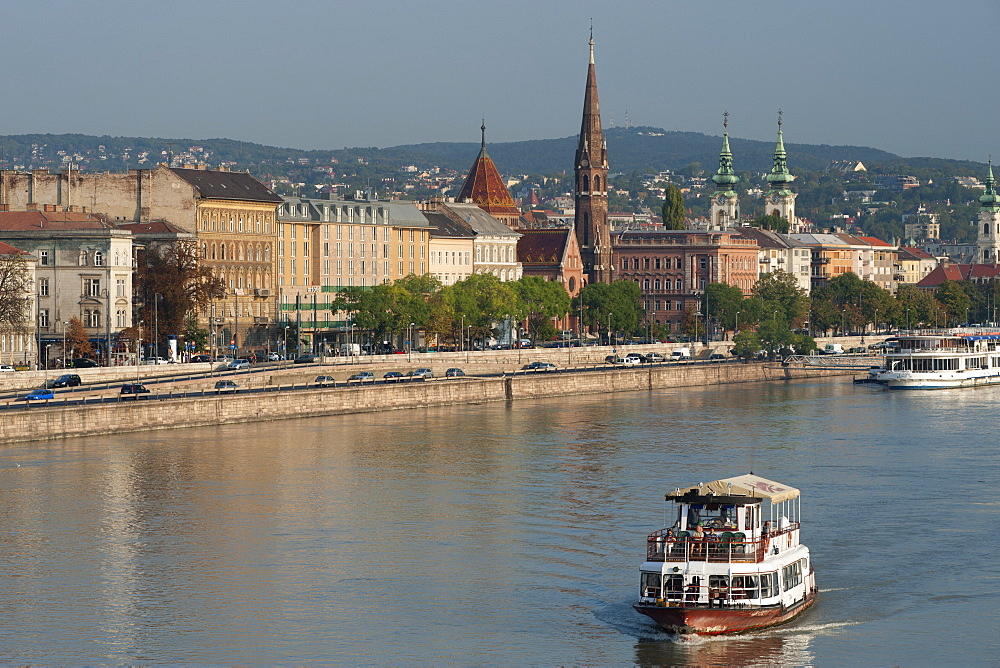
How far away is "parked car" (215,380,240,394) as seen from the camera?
87531 mm

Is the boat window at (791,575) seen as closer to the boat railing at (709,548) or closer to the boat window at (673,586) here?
the boat railing at (709,548)

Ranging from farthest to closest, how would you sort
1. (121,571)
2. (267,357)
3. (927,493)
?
(267,357) → (927,493) → (121,571)

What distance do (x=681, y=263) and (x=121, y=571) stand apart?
144 meters

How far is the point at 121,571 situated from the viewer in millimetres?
48156

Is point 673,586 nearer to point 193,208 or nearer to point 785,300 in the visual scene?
point 193,208

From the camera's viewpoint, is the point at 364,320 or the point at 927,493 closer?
the point at 927,493

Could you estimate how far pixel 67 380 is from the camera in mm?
85188

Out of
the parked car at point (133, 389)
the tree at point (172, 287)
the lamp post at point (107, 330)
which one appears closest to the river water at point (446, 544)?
the parked car at point (133, 389)

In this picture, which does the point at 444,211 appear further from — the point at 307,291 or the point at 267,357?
the point at 267,357

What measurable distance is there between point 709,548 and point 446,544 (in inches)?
433

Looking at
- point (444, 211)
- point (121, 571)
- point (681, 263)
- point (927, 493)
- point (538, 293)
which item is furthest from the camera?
point (681, 263)

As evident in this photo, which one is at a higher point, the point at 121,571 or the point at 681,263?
the point at 681,263

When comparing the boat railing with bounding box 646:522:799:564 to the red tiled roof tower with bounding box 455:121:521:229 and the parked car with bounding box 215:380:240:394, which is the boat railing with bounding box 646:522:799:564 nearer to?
the parked car with bounding box 215:380:240:394

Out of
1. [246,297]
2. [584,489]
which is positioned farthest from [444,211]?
[584,489]
